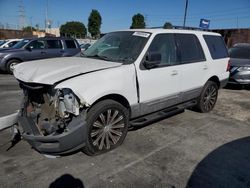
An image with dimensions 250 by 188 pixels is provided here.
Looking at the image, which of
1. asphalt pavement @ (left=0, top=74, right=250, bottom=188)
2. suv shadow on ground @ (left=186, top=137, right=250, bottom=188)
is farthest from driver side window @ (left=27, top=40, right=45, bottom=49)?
suv shadow on ground @ (left=186, top=137, right=250, bottom=188)

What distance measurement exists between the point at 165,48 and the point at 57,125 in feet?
8.11

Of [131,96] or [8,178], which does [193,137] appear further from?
[8,178]

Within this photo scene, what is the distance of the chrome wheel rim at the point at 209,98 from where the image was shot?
577 centimetres

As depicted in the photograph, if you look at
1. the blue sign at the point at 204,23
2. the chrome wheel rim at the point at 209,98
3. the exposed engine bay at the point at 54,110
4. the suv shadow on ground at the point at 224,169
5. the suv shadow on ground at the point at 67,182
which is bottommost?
the suv shadow on ground at the point at 224,169

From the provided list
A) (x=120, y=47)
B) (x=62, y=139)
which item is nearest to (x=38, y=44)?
(x=120, y=47)

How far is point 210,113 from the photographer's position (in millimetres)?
5953

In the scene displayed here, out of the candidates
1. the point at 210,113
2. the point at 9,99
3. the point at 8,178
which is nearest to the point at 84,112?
the point at 8,178

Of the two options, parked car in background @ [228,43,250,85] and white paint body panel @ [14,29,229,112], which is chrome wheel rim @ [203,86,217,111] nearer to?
A: white paint body panel @ [14,29,229,112]

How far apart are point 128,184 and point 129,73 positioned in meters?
1.63

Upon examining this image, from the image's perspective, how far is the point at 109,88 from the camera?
347 cm

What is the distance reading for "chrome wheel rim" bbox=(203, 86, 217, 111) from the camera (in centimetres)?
577

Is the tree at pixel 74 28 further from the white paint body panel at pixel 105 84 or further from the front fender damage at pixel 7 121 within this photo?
the white paint body panel at pixel 105 84

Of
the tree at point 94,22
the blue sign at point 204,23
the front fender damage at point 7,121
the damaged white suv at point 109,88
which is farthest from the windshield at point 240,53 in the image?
the tree at point 94,22

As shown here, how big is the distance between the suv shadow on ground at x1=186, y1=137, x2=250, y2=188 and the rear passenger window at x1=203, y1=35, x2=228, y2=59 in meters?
2.39
